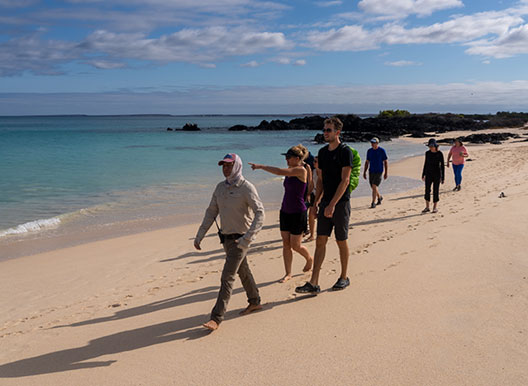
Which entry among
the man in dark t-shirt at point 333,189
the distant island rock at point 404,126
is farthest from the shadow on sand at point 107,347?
the distant island rock at point 404,126

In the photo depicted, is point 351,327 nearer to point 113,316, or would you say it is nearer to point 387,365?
point 387,365

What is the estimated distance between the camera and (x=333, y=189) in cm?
499

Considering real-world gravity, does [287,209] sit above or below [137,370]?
above

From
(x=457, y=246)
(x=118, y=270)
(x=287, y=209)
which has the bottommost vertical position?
(x=118, y=270)

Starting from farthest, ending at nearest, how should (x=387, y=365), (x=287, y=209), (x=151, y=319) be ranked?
(x=287, y=209)
(x=151, y=319)
(x=387, y=365)

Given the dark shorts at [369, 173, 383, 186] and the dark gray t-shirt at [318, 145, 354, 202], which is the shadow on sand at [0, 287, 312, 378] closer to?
the dark gray t-shirt at [318, 145, 354, 202]

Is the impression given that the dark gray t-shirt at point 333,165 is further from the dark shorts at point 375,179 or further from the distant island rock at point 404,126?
the distant island rock at point 404,126

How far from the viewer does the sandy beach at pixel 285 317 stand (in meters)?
3.71

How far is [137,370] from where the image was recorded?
3.84m

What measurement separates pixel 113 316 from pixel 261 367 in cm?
229

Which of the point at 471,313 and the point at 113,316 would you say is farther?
the point at 113,316

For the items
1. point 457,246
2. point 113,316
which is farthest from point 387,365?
point 457,246

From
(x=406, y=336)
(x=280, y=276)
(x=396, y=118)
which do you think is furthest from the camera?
(x=396, y=118)

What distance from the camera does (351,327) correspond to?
4.38 m
